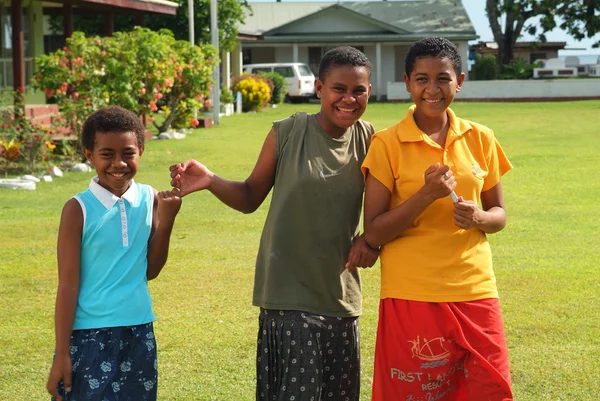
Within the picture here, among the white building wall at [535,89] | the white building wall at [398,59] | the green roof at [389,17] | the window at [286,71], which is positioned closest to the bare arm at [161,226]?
→ the white building wall at [535,89]

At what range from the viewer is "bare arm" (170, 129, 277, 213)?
12.1 feet

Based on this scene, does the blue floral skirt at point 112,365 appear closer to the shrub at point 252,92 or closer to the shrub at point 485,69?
the shrub at point 252,92

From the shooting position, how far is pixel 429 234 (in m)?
3.51

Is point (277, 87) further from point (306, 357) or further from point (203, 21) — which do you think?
point (306, 357)

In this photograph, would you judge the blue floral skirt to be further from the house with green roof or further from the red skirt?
the house with green roof

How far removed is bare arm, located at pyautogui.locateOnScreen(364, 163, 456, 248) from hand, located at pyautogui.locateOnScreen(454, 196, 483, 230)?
0.07 meters

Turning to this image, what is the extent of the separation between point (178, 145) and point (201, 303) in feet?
42.1

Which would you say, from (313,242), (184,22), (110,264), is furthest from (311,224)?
(184,22)

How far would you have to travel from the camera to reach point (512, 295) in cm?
693

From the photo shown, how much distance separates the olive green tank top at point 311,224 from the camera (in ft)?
11.9

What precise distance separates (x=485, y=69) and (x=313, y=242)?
4485 cm

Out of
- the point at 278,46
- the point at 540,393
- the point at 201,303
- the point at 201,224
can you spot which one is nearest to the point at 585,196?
the point at 201,224

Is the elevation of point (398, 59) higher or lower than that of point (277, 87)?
higher

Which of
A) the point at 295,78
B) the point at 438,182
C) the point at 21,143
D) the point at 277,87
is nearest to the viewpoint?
the point at 438,182
